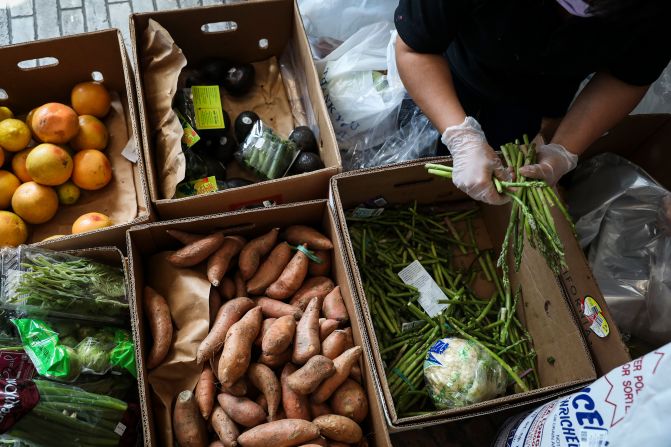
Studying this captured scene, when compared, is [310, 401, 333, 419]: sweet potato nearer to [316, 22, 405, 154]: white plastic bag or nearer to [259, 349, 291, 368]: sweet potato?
[259, 349, 291, 368]: sweet potato

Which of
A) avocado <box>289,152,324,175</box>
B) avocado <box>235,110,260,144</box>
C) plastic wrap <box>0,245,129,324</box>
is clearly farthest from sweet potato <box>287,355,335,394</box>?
avocado <box>235,110,260,144</box>

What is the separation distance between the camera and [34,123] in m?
1.76

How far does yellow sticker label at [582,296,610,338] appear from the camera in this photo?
55.7 inches

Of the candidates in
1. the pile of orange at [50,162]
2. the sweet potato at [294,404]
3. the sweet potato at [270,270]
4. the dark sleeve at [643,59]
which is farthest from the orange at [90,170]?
the dark sleeve at [643,59]

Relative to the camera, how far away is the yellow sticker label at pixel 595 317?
142 cm

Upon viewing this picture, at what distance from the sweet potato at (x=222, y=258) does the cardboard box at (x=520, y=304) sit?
35cm

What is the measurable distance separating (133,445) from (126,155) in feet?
3.43

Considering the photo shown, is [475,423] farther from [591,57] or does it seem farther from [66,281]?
[66,281]

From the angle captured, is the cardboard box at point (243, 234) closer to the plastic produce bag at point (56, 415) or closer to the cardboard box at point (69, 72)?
the plastic produce bag at point (56, 415)

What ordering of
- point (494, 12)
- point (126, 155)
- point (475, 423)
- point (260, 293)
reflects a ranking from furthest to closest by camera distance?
1. point (126, 155)
2. point (475, 423)
3. point (260, 293)
4. point (494, 12)

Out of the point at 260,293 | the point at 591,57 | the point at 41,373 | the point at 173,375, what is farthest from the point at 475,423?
the point at 41,373

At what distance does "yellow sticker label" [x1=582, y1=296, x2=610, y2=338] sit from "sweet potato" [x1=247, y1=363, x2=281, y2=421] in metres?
0.91

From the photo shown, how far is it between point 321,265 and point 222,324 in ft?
1.23

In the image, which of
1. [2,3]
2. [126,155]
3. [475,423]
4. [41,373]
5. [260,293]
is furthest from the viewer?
[2,3]
